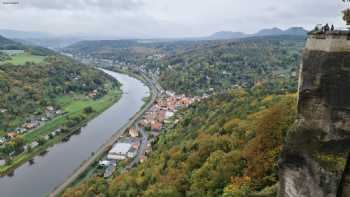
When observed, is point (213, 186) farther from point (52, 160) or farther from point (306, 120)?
point (52, 160)

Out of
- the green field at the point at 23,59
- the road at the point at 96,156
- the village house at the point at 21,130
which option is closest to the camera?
the road at the point at 96,156

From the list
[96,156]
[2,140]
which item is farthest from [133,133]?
[2,140]

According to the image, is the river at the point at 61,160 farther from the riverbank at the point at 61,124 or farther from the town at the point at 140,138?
the town at the point at 140,138

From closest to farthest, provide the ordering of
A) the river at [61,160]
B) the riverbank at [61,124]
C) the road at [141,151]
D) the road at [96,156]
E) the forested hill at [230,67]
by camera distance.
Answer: the road at [96,156]
the river at [61,160]
the road at [141,151]
the riverbank at [61,124]
the forested hill at [230,67]

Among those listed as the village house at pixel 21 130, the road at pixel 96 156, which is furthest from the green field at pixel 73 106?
the road at pixel 96 156

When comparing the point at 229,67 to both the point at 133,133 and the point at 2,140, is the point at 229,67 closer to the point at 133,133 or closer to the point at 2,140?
the point at 133,133

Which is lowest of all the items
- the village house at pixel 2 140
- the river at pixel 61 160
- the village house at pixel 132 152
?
the river at pixel 61 160
